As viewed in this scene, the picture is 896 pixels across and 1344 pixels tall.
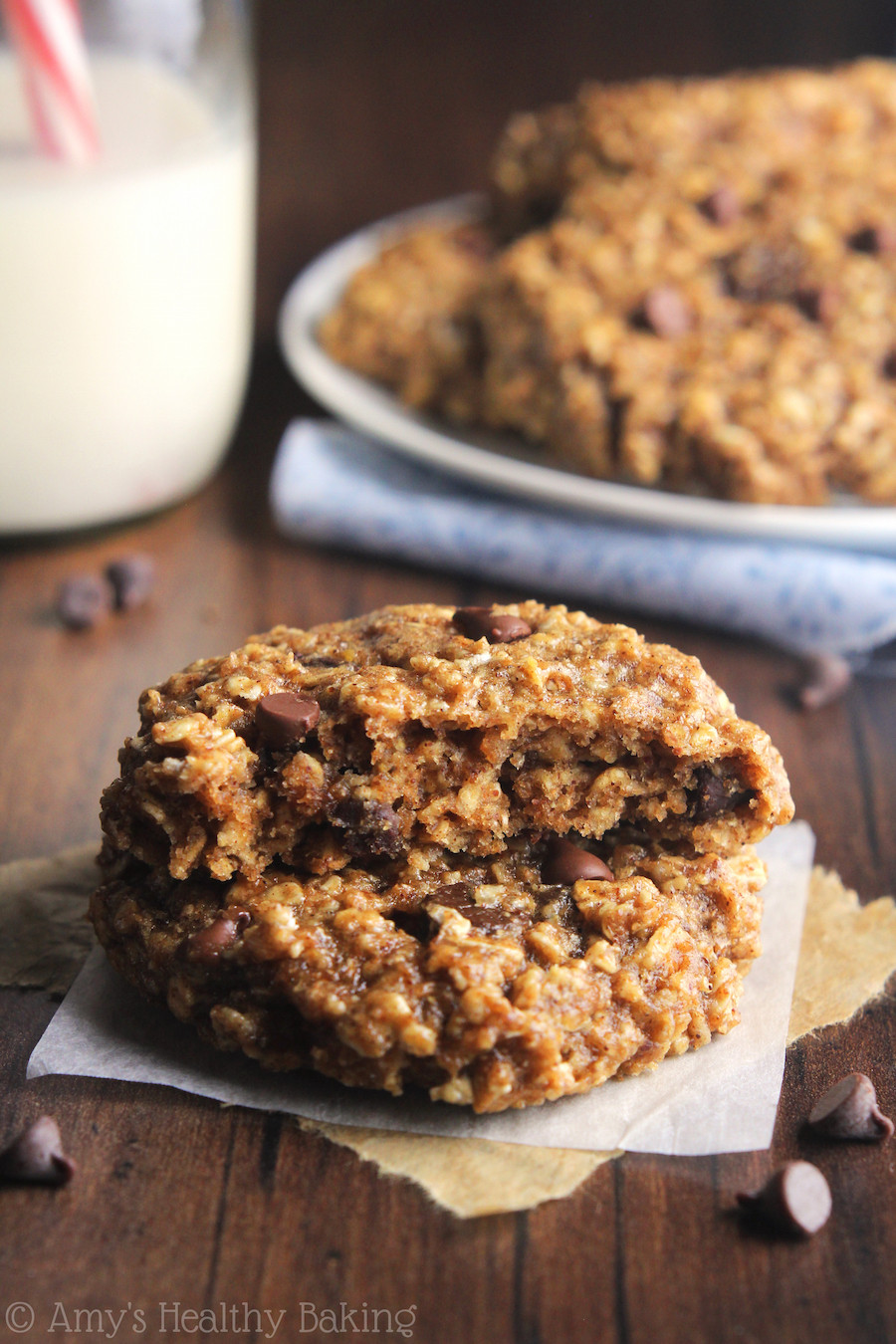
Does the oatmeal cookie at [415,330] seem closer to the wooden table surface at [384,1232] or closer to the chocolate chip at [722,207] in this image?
the chocolate chip at [722,207]

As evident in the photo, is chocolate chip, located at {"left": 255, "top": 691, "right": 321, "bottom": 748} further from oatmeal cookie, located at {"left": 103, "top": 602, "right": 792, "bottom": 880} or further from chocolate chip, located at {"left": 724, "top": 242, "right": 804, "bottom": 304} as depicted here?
chocolate chip, located at {"left": 724, "top": 242, "right": 804, "bottom": 304}

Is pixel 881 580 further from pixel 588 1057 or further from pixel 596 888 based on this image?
pixel 588 1057

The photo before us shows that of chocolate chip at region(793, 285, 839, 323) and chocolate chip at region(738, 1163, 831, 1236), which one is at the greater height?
chocolate chip at region(793, 285, 839, 323)

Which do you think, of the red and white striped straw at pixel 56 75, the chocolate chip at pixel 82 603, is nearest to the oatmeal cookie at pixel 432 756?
the chocolate chip at pixel 82 603

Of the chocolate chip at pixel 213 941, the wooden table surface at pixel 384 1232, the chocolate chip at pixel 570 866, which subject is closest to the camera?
the wooden table surface at pixel 384 1232

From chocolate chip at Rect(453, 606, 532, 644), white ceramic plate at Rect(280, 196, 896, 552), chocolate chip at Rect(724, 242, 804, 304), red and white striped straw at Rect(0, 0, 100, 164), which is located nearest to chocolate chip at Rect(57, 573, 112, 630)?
white ceramic plate at Rect(280, 196, 896, 552)

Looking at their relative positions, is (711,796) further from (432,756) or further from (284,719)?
(284,719)

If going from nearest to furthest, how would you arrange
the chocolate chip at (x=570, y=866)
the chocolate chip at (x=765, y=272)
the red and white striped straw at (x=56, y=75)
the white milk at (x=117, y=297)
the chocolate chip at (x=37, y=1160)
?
the chocolate chip at (x=37, y=1160) < the chocolate chip at (x=570, y=866) < the red and white striped straw at (x=56, y=75) < the white milk at (x=117, y=297) < the chocolate chip at (x=765, y=272)
